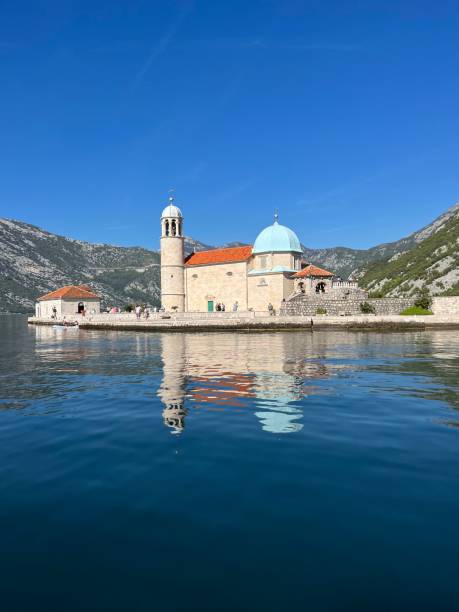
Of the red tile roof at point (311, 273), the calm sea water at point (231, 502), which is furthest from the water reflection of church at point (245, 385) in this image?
the red tile roof at point (311, 273)

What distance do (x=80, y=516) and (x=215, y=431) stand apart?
3997 mm

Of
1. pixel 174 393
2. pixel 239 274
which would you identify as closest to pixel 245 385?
pixel 174 393

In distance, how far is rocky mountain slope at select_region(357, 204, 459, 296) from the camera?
88875 millimetres

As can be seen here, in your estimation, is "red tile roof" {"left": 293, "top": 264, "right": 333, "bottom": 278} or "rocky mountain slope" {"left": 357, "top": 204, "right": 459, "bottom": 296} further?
"rocky mountain slope" {"left": 357, "top": 204, "right": 459, "bottom": 296}

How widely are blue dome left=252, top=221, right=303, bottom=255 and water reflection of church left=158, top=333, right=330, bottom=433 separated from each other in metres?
36.1

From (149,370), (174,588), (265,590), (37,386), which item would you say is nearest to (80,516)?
(174,588)

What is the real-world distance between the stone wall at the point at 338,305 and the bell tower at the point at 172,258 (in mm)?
17891

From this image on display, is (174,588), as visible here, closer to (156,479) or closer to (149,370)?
(156,479)

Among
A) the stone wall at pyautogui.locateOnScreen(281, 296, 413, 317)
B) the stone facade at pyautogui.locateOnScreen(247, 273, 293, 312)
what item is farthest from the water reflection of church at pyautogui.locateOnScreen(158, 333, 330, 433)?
the stone facade at pyautogui.locateOnScreen(247, 273, 293, 312)

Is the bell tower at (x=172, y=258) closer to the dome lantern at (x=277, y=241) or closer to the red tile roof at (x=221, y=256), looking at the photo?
the red tile roof at (x=221, y=256)

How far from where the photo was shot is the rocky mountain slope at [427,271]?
88875mm

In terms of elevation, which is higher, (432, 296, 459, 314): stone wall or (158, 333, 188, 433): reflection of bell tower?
(432, 296, 459, 314): stone wall

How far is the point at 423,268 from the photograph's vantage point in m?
100

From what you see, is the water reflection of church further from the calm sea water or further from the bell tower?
the bell tower
